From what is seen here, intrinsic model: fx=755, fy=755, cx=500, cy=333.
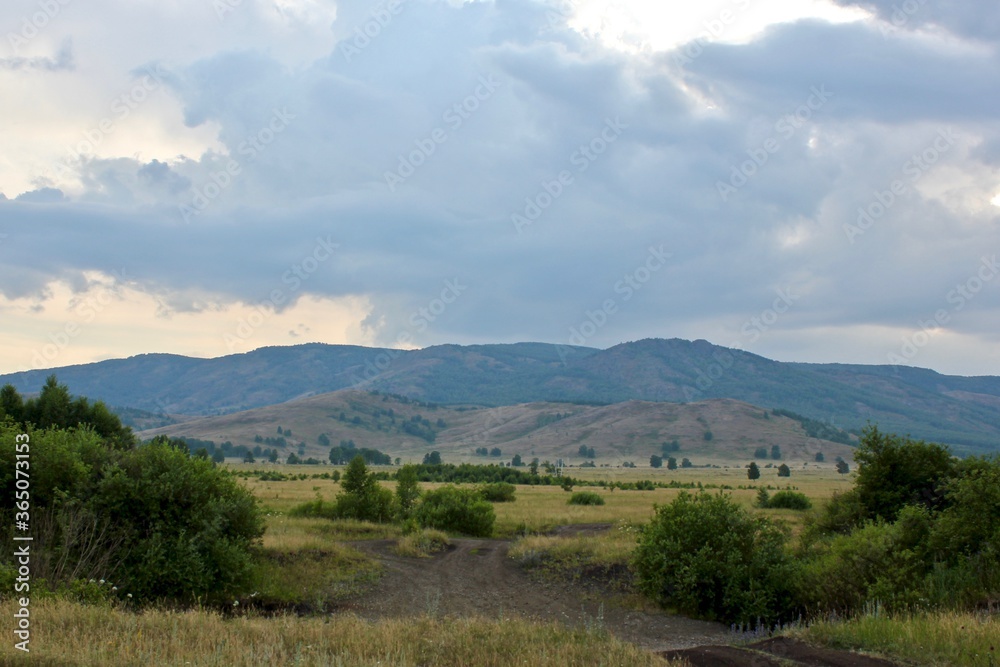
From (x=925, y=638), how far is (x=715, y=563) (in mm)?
8420

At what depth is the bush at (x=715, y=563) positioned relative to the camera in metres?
19.1

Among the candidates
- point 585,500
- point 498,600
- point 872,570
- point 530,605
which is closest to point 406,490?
point 585,500

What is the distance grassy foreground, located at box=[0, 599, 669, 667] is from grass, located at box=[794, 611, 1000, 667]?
364 centimetres

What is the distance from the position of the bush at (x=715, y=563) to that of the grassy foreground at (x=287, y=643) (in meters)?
8.28

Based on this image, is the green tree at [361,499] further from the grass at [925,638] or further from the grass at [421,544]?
the grass at [925,638]

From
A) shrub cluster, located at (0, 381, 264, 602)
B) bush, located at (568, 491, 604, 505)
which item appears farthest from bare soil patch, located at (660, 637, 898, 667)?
bush, located at (568, 491, 604, 505)

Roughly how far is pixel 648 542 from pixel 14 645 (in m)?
15.7

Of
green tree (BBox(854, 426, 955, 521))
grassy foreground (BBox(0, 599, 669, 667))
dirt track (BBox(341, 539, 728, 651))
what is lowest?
dirt track (BBox(341, 539, 728, 651))

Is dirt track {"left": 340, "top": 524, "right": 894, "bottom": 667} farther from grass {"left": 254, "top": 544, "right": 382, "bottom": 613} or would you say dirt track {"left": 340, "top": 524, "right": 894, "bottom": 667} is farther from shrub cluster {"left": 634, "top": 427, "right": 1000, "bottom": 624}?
shrub cluster {"left": 634, "top": 427, "right": 1000, "bottom": 624}

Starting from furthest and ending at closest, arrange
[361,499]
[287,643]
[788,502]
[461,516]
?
[788,502] → [361,499] → [461,516] → [287,643]

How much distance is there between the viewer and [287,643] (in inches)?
420

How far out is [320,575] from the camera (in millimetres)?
22109

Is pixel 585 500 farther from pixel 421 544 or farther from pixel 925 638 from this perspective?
pixel 925 638

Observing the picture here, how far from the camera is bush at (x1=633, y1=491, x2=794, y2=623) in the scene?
62.7ft
